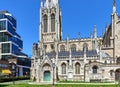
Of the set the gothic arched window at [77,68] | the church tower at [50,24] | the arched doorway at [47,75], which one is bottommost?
the arched doorway at [47,75]

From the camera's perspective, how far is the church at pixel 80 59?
74.9 m

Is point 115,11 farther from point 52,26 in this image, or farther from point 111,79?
point 52,26

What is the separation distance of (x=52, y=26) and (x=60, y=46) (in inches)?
539

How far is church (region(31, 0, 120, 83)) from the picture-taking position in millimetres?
74875

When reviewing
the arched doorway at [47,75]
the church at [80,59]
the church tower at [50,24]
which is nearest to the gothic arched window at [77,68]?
the church at [80,59]

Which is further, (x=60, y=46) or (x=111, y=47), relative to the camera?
(x=60, y=46)

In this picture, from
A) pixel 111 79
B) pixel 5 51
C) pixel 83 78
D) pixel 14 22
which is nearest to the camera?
pixel 111 79

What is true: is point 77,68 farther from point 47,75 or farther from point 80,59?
point 47,75

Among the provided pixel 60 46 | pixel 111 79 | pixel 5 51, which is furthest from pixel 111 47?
pixel 5 51

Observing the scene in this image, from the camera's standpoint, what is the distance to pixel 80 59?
81.4m

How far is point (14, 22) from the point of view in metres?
164

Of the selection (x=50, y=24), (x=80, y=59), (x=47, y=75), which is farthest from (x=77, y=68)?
(x=50, y=24)

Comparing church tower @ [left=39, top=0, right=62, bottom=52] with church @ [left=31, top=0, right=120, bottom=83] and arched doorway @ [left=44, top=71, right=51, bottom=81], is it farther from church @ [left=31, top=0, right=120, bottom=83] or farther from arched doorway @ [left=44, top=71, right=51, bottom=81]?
arched doorway @ [left=44, top=71, right=51, bottom=81]

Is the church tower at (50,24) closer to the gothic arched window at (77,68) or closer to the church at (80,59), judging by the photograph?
the church at (80,59)
